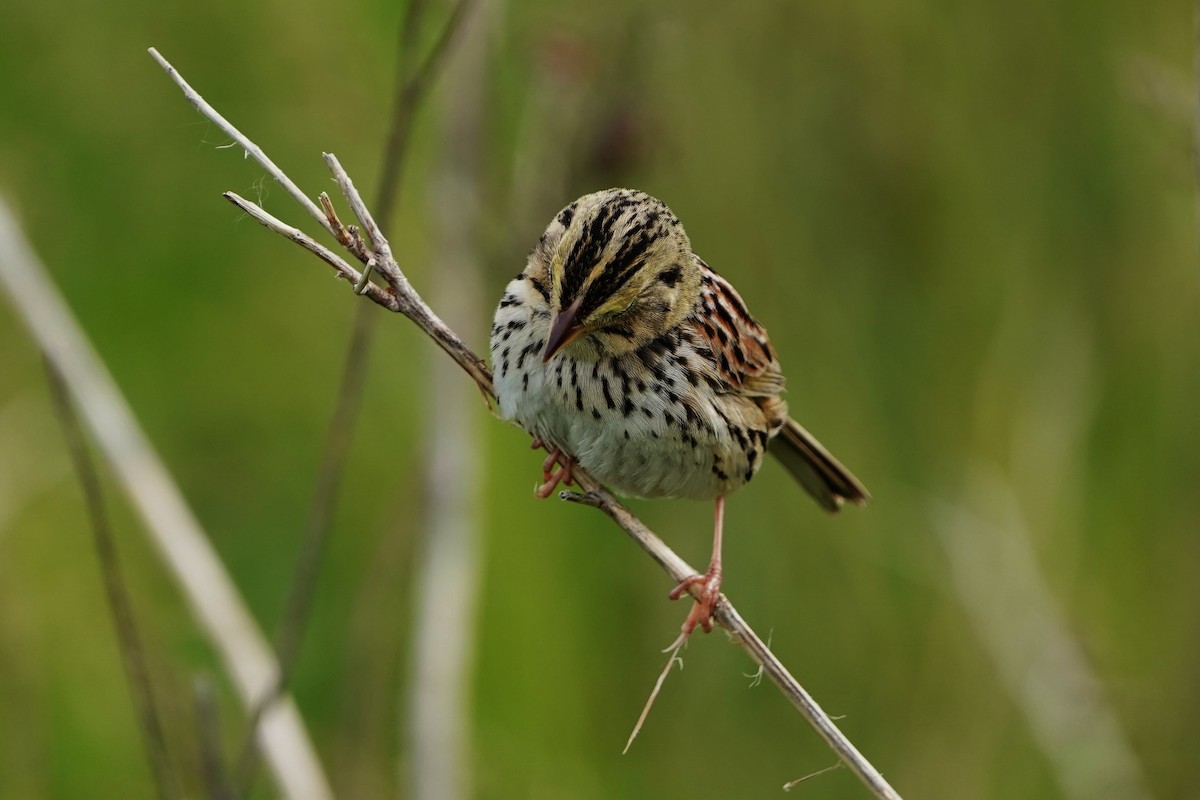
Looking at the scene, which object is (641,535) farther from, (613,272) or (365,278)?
(365,278)

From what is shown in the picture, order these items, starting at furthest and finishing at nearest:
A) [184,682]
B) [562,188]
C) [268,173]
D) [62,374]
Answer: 1. [562,188]
2. [184,682]
3. [62,374]
4. [268,173]

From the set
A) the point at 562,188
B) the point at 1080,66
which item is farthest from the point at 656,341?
the point at 1080,66

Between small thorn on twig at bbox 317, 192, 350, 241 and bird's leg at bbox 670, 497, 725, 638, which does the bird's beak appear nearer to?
small thorn on twig at bbox 317, 192, 350, 241

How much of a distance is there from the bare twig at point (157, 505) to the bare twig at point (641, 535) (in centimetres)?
103

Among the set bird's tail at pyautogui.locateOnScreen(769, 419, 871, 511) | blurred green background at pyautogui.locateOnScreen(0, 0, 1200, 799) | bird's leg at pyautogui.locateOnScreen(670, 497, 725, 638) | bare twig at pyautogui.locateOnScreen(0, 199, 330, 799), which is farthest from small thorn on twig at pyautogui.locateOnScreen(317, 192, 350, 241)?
bird's tail at pyautogui.locateOnScreen(769, 419, 871, 511)

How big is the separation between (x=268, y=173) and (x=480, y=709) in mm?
2549

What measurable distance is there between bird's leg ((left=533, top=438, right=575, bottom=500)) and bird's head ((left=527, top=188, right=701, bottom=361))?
11.3 inches

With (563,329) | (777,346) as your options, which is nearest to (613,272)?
(563,329)

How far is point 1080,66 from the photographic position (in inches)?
191

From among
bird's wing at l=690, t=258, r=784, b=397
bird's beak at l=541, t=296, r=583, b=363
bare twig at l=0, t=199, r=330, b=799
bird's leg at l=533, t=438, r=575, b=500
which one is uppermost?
bird's beak at l=541, t=296, r=583, b=363

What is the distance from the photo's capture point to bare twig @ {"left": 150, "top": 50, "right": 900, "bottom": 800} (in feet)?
8.09

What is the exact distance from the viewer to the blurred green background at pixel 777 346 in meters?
4.39

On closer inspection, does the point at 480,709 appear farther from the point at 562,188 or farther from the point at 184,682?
the point at 562,188

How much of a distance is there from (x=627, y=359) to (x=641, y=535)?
52cm
